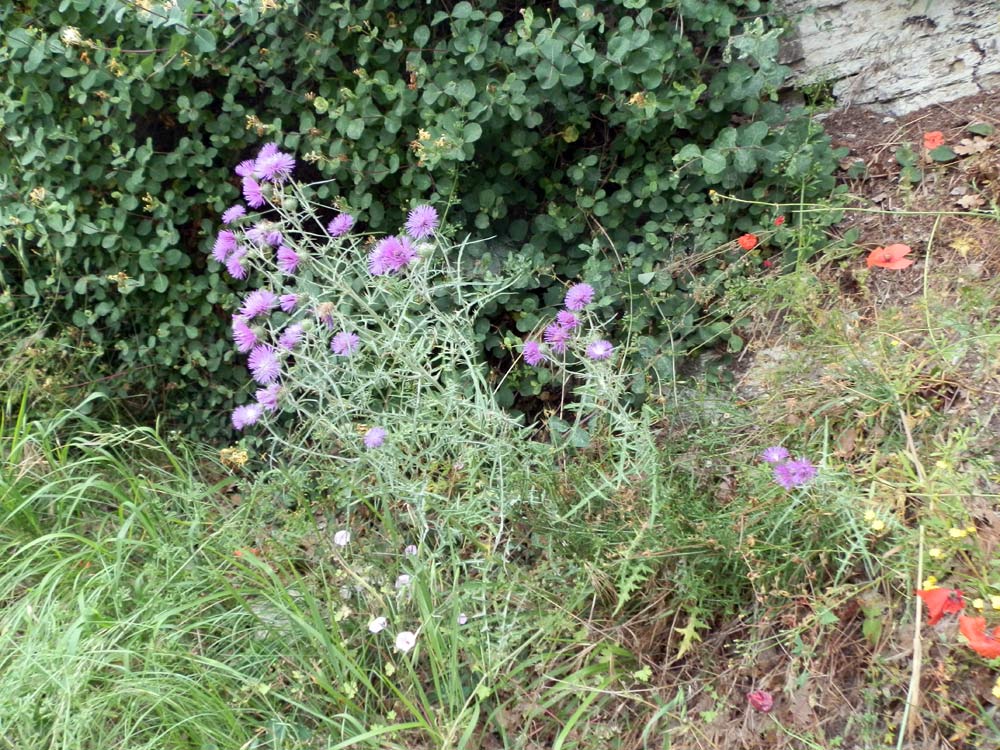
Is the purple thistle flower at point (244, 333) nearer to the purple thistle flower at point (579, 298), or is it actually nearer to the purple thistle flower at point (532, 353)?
the purple thistle flower at point (532, 353)

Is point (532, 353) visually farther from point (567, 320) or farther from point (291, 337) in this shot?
point (291, 337)

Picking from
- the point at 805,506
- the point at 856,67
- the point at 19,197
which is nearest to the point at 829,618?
the point at 805,506

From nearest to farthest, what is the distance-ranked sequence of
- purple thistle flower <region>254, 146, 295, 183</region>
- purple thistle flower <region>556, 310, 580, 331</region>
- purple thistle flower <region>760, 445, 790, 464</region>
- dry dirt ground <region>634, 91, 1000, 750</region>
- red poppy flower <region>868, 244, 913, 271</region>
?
dry dirt ground <region>634, 91, 1000, 750</region>
purple thistle flower <region>760, 445, 790, 464</region>
purple thistle flower <region>254, 146, 295, 183</region>
purple thistle flower <region>556, 310, 580, 331</region>
red poppy flower <region>868, 244, 913, 271</region>

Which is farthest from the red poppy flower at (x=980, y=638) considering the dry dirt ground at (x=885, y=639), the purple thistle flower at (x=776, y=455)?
the purple thistle flower at (x=776, y=455)

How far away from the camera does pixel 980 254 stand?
2758 millimetres

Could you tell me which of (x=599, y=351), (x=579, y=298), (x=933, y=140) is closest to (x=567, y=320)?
Result: (x=579, y=298)

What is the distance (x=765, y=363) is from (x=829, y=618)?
995 millimetres

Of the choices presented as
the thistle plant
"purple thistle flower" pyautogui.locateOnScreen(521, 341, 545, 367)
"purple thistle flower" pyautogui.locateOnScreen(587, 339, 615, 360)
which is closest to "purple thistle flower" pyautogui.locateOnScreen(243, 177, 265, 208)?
the thistle plant

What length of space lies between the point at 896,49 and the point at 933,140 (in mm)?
407

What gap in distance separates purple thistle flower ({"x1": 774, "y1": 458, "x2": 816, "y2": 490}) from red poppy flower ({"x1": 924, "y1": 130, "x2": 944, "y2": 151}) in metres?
1.47

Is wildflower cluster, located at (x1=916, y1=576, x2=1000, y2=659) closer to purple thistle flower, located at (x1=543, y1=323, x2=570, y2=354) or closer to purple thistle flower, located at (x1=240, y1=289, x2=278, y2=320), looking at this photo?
purple thistle flower, located at (x1=543, y1=323, x2=570, y2=354)

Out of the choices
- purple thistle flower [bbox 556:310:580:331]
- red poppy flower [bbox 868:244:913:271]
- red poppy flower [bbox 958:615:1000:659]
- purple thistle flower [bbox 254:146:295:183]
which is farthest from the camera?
red poppy flower [bbox 868:244:913:271]

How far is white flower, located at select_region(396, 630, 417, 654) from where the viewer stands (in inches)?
91.9

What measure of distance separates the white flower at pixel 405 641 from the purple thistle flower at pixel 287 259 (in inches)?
36.0
